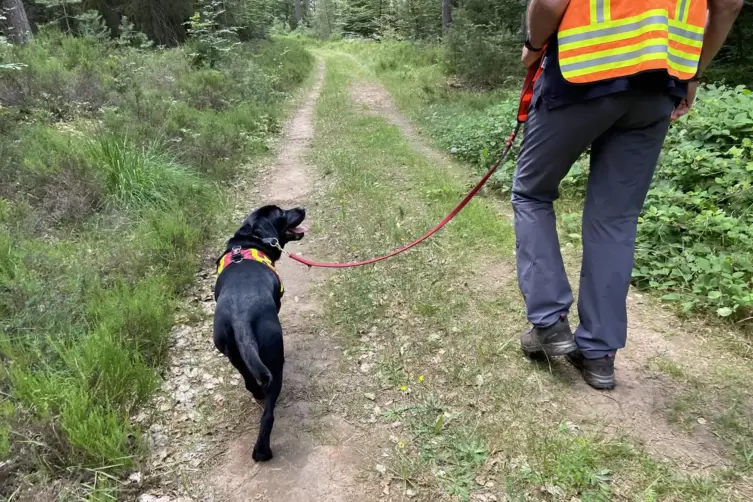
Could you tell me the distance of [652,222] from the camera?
397 centimetres

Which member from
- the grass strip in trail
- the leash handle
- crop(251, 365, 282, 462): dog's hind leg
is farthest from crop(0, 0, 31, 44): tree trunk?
the leash handle

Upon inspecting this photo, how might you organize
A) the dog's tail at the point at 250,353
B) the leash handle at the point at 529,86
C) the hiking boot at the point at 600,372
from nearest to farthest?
the dog's tail at the point at 250,353 → the leash handle at the point at 529,86 → the hiking boot at the point at 600,372

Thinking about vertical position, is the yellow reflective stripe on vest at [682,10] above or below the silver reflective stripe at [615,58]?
above

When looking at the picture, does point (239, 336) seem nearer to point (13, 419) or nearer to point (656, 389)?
point (13, 419)

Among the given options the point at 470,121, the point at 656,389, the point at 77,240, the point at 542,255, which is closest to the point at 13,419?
the point at 77,240

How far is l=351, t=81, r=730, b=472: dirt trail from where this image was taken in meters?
2.17

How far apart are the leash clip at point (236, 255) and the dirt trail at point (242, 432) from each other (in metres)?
0.84

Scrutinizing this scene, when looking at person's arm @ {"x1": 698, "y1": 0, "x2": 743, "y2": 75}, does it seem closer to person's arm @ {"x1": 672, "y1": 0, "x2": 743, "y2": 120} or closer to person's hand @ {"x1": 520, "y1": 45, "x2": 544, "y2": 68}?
person's arm @ {"x1": 672, "y1": 0, "x2": 743, "y2": 120}

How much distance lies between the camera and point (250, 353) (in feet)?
7.59

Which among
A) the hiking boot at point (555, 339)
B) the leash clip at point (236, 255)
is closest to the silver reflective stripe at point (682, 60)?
the hiking boot at point (555, 339)

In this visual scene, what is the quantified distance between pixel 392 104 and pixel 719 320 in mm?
10271

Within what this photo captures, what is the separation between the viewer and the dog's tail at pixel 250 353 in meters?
2.28

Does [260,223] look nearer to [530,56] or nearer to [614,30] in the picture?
[530,56]

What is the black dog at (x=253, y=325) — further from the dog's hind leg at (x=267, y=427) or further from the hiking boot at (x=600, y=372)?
the hiking boot at (x=600, y=372)
